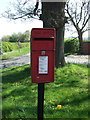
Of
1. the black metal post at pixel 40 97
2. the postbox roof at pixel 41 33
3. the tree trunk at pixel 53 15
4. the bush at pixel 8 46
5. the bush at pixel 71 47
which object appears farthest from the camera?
the bush at pixel 71 47

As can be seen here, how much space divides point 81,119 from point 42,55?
162cm

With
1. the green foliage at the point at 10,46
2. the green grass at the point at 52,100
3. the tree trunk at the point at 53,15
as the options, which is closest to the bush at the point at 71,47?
the green foliage at the point at 10,46

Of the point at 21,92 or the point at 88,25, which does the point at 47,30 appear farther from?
the point at 88,25

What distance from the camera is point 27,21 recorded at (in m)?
11.4

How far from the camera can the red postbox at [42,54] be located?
8.57ft

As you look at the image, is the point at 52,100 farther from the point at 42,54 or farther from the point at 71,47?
the point at 71,47

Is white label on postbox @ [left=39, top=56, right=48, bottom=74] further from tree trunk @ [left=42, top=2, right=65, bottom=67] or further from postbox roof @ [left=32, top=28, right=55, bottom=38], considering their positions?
tree trunk @ [left=42, top=2, right=65, bottom=67]

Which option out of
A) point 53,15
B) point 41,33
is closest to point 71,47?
point 53,15

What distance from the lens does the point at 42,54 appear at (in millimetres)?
2666

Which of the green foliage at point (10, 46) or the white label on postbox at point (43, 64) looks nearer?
the white label on postbox at point (43, 64)

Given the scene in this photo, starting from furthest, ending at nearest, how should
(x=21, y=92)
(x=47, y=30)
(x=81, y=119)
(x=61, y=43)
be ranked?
(x=61, y=43), (x=21, y=92), (x=81, y=119), (x=47, y=30)

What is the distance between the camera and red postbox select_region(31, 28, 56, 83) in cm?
261

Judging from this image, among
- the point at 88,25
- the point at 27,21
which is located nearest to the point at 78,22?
the point at 88,25

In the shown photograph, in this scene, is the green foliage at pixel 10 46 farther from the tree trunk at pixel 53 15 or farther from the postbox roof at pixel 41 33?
the postbox roof at pixel 41 33
